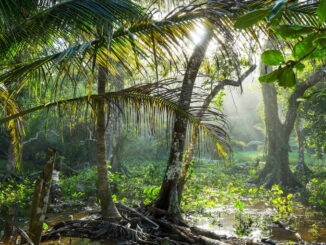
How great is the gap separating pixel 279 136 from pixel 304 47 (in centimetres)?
1524

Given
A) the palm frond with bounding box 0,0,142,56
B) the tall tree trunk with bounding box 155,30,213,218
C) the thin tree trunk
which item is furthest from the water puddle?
the palm frond with bounding box 0,0,142,56

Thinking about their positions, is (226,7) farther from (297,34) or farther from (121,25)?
(297,34)

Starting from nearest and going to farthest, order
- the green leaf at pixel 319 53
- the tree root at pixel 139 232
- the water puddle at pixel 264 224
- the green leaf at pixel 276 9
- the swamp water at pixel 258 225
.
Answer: the green leaf at pixel 276 9, the green leaf at pixel 319 53, the tree root at pixel 139 232, the swamp water at pixel 258 225, the water puddle at pixel 264 224

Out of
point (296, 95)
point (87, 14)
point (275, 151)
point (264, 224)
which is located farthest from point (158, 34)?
point (275, 151)

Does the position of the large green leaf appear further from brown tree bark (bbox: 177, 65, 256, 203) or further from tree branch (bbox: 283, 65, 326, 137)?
tree branch (bbox: 283, 65, 326, 137)

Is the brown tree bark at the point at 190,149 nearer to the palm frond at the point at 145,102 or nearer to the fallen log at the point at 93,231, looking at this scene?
the palm frond at the point at 145,102

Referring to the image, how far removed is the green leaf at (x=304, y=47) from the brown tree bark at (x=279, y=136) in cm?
1357

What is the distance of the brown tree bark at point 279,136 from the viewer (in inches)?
541

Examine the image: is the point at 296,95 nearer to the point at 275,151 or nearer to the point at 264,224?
the point at 275,151

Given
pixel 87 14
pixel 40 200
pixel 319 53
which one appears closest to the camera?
pixel 319 53

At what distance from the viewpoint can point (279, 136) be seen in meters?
15.1

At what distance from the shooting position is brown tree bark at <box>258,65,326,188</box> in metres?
13.8

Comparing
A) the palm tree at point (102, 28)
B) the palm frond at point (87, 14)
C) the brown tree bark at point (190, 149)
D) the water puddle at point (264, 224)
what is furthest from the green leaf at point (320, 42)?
the water puddle at point (264, 224)

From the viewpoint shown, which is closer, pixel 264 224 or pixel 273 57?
pixel 273 57
